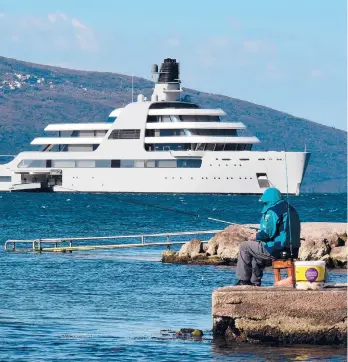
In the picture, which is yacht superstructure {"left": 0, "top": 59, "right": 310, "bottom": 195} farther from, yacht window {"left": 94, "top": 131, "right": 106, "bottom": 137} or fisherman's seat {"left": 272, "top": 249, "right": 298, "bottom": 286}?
fisherman's seat {"left": 272, "top": 249, "right": 298, "bottom": 286}

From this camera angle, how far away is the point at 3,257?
26422mm

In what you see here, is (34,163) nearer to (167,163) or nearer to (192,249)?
(167,163)

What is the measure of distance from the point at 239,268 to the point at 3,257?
13558 millimetres

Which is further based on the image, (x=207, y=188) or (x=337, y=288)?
(x=207, y=188)

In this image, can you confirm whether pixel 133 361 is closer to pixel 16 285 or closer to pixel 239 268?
pixel 239 268

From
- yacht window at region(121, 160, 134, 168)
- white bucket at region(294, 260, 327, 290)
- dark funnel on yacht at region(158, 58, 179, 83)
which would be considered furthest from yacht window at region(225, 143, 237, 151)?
white bucket at region(294, 260, 327, 290)

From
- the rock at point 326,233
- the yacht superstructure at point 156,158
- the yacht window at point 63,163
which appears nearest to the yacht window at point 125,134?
the yacht superstructure at point 156,158

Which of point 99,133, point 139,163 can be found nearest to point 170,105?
point 99,133

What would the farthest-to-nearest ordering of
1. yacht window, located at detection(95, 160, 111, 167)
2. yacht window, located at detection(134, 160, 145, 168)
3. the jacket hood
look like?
yacht window, located at detection(95, 160, 111, 167)
yacht window, located at detection(134, 160, 145, 168)
the jacket hood

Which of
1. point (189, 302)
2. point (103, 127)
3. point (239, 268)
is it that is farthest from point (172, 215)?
point (239, 268)

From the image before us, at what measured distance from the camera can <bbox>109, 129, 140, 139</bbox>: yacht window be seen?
8688 cm

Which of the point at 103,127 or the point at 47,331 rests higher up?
the point at 103,127

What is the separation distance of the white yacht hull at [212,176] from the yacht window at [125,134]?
87.1 inches

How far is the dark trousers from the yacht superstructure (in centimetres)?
6841
